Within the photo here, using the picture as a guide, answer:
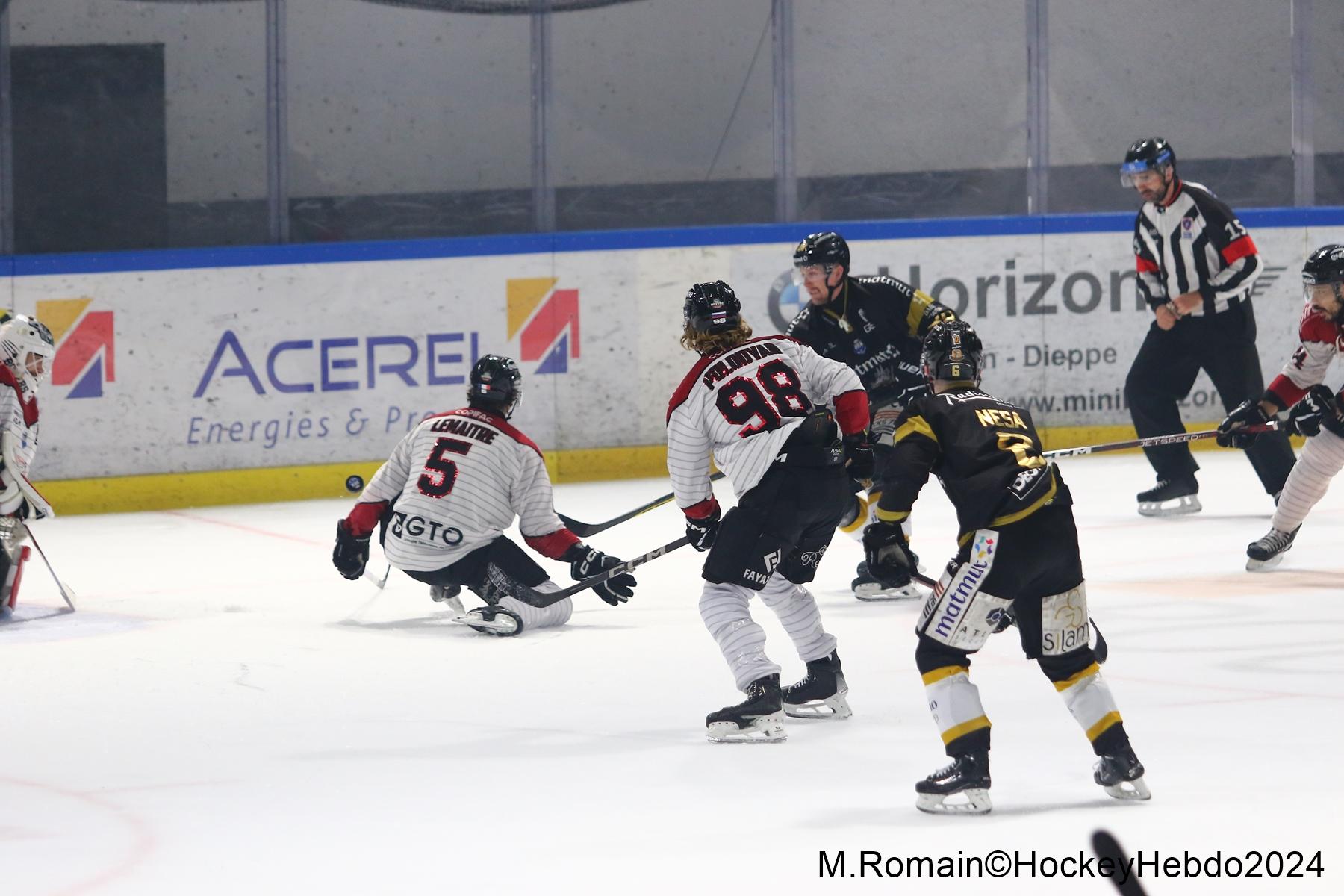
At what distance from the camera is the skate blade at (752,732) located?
428 cm

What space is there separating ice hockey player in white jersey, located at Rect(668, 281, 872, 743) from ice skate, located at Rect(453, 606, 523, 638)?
1235 millimetres

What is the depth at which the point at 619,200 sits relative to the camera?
978cm

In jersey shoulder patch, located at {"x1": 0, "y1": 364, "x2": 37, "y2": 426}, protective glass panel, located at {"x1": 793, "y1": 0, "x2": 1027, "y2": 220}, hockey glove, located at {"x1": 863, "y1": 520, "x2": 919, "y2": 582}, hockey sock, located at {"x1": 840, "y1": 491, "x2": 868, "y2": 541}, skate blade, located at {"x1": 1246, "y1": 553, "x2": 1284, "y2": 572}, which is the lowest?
skate blade, located at {"x1": 1246, "y1": 553, "x2": 1284, "y2": 572}

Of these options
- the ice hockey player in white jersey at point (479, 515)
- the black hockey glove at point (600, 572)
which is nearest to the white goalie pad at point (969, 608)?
the black hockey glove at point (600, 572)

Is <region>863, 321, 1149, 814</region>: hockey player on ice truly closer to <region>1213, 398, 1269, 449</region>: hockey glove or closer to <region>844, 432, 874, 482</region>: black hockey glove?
<region>844, 432, 874, 482</region>: black hockey glove

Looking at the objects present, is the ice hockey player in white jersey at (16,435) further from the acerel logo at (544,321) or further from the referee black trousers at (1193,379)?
the referee black trousers at (1193,379)

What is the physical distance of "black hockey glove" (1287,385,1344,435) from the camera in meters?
6.20

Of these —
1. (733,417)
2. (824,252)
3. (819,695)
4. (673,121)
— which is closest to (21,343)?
(824,252)

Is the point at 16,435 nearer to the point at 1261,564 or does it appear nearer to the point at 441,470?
the point at 441,470

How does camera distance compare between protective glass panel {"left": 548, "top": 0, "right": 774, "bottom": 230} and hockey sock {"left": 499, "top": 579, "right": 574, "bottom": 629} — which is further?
protective glass panel {"left": 548, "top": 0, "right": 774, "bottom": 230}

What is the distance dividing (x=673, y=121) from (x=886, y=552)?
6.40 m

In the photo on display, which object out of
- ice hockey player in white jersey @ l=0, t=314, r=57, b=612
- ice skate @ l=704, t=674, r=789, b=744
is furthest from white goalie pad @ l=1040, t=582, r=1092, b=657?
ice hockey player in white jersey @ l=0, t=314, r=57, b=612

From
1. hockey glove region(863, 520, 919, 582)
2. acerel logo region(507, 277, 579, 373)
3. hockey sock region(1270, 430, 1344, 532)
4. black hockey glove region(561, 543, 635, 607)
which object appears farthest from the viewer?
acerel logo region(507, 277, 579, 373)

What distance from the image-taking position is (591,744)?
14.1 ft
